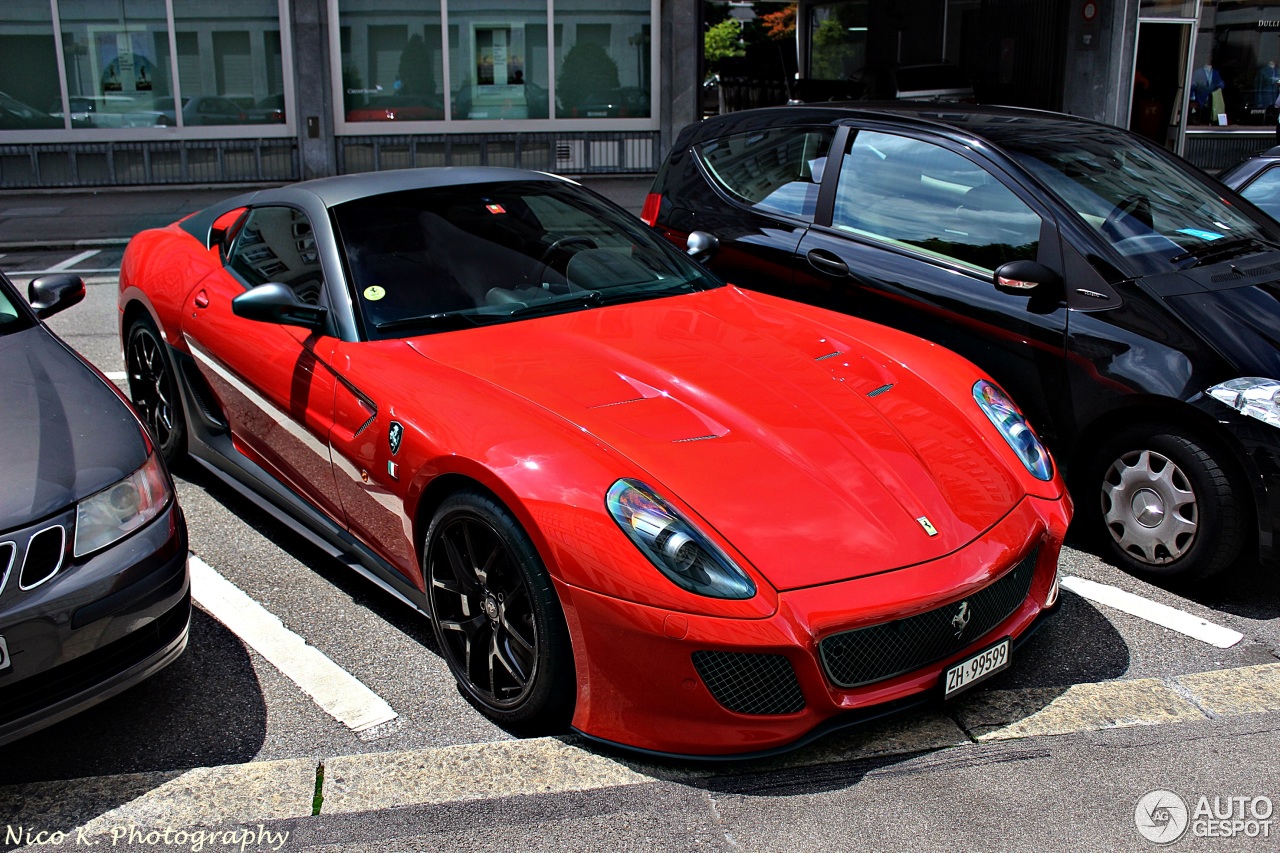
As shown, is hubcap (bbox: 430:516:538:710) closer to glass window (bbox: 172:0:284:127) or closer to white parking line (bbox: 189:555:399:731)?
white parking line (bbox: 189:555:399:731)

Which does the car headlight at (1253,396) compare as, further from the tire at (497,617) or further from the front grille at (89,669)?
the front grille at (89,669)

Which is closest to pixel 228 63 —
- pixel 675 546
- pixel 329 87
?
pixel 329 87

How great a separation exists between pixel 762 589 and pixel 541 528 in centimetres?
56

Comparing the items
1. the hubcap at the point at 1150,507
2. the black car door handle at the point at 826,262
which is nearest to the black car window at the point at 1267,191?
the black car door handle at the point at 826,262

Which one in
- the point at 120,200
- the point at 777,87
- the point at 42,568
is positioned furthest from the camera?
A: the point at 777,87

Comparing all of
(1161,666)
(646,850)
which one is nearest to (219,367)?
(646,850)

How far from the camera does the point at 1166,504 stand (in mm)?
3975

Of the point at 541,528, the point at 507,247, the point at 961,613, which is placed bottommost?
the point at 961,613

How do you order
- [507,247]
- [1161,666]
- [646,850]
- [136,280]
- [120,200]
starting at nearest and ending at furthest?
[646,850], [1161,666], [507,247], [136,280], [120,200]

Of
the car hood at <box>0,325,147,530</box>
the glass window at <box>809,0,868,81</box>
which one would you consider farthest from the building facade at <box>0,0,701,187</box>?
the glass window at <box>809,0,868,81</box>

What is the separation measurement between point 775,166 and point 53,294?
323cm

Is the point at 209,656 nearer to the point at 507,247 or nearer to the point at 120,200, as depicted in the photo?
the point at 507,247

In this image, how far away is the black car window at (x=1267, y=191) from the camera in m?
6.16

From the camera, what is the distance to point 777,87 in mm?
Result: 27469
